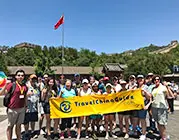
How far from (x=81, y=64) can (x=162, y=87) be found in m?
56.8

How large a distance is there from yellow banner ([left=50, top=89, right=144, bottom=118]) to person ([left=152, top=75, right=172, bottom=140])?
52cm

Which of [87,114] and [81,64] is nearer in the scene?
[87,114]

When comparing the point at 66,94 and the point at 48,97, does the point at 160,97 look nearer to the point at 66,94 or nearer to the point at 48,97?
the point at 66,94

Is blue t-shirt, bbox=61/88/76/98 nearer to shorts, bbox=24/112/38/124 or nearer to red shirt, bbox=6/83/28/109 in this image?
shorts, bbox=24/112/38/124

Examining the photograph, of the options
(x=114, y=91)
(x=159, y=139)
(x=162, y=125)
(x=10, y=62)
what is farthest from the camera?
(x=10, y=62)

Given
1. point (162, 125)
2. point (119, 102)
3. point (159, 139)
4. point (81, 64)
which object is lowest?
point (159, 139)

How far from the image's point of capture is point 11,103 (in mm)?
4512

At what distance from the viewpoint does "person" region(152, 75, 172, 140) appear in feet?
16.5

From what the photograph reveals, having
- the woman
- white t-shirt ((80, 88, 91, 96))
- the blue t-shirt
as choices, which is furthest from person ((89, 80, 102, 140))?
the woman

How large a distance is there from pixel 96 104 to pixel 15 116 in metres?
2.35

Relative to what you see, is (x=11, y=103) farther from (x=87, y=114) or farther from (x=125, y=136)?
(x=125, y=136)

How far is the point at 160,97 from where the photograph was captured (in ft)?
16.8

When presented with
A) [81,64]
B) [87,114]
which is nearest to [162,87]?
[87,114]

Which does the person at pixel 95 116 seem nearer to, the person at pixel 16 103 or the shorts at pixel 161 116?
the shorts at pixel 161 116
